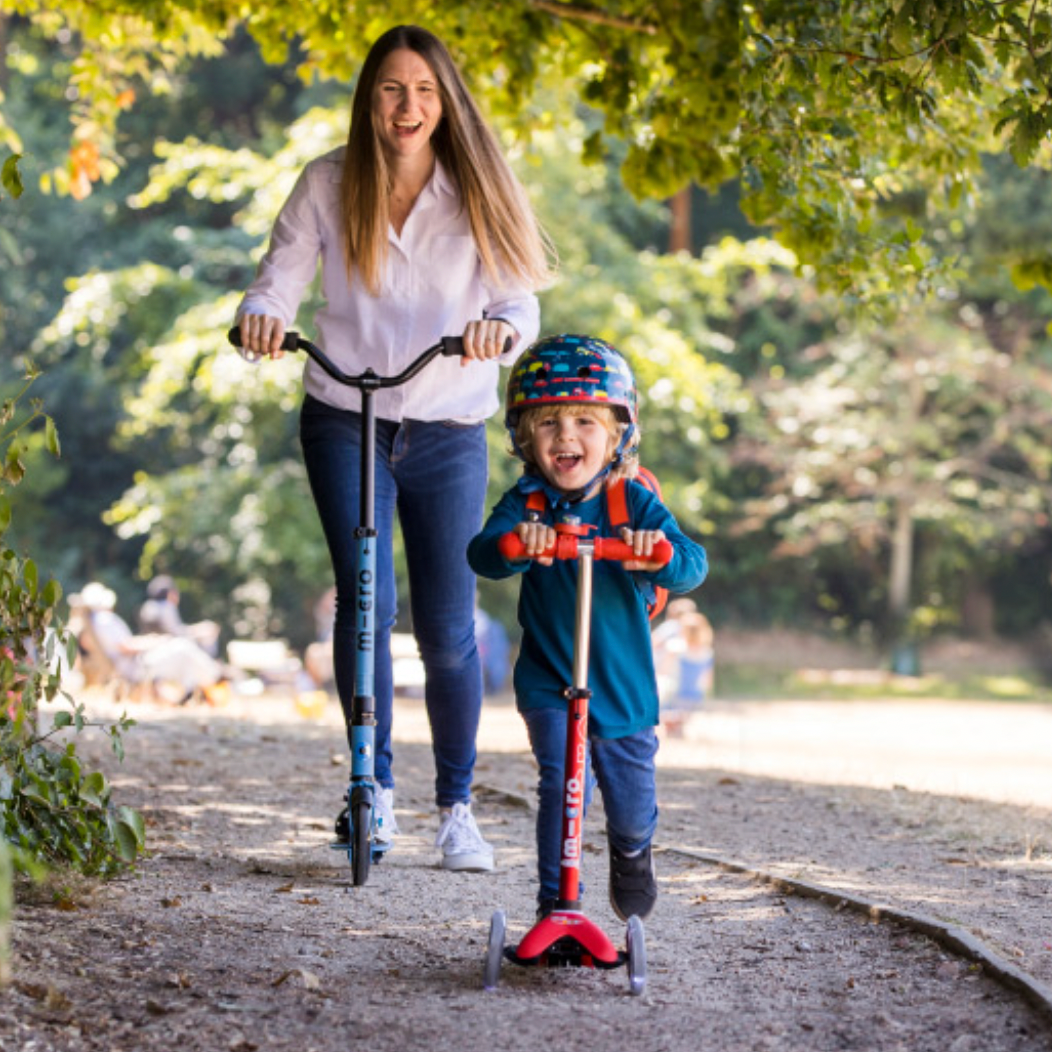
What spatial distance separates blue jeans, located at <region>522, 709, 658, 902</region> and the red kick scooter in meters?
0.14

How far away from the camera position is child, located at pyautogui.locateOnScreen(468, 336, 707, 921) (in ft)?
13.9

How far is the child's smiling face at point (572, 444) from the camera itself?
4289 mm

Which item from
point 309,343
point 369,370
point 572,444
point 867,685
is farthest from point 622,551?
point 867,685

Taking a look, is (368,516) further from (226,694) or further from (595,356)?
(226,694)

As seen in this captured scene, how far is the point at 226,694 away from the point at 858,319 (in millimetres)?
11820

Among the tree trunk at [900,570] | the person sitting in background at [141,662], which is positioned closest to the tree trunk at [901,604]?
the tree trunk at [900,570]

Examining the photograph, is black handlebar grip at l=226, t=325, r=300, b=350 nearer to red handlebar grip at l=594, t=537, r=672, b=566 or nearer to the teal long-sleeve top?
the teal long-sleeve top

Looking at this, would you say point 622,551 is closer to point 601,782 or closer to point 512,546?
point 512,546

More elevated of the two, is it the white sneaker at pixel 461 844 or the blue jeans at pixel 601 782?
the blue jeans at pixel 601 782

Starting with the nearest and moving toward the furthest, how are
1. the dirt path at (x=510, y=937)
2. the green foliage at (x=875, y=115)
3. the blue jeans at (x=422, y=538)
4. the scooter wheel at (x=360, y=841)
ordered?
the dirt path at (x=510, y=937) → the scooter wheel at (x=360, y=841) → the blue jeans at (x=422, y=538) → the green foliage at (x=875, y=115)

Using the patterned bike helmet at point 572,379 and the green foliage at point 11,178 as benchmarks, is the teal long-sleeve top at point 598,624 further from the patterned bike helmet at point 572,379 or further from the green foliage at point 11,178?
the green foliage at point 11,178

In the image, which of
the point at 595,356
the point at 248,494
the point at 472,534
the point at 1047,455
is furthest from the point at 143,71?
the point at 1047,455

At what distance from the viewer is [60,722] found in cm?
470

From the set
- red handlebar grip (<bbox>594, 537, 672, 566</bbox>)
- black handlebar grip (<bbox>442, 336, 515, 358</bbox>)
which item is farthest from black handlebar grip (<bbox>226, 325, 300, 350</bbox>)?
red handlebar grip (<bbox>594, 537, 672, 566</bbox>)
